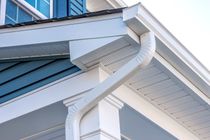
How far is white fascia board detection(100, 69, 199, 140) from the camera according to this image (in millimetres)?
3899

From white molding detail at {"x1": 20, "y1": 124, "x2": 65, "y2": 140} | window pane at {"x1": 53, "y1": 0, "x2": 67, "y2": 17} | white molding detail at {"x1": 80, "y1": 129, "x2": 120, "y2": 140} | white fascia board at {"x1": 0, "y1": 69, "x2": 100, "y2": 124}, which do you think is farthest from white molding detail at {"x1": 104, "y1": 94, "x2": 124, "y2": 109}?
window pane at {"x1": 53, "y1": 0, "x2": 67, "y2": 17}

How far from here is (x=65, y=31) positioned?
150 inches

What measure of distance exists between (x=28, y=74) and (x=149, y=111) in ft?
3.68

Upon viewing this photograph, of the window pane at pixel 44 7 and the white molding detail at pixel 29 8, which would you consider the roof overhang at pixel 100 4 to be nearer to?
the window pane at pixel 44 7

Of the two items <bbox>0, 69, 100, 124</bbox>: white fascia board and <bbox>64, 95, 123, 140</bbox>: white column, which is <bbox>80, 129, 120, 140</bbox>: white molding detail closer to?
<bbox>64, 95, 123, 140</bbox>: white column

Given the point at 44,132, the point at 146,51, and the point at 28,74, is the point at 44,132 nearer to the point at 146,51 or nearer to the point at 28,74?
the point at 28,74

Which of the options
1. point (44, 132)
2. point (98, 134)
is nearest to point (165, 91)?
point (98, 134)

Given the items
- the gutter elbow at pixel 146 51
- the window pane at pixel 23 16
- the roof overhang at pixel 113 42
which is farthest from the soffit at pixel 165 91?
the window pane at pixel 23 16

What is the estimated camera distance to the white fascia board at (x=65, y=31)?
362cm

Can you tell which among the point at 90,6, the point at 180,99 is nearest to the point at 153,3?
the point at 90,6

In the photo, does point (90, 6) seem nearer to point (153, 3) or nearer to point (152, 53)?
point (153, 3)

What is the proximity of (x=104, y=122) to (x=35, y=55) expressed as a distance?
0.95 metres

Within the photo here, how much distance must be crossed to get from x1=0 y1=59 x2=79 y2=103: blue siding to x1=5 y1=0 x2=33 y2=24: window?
175cm

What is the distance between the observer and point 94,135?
3.51 metres
